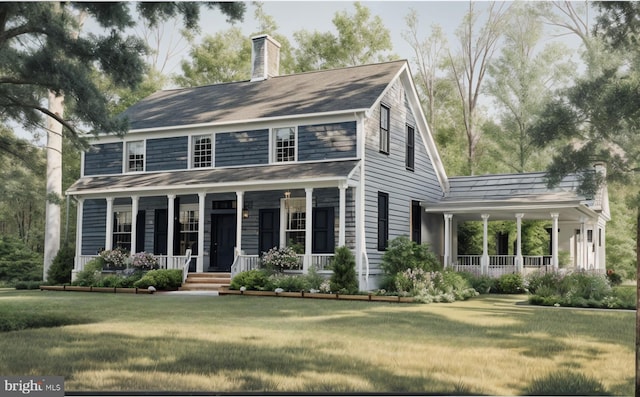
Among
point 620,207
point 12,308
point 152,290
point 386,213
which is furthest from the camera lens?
point 620,207

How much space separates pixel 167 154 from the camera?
70.2 ft

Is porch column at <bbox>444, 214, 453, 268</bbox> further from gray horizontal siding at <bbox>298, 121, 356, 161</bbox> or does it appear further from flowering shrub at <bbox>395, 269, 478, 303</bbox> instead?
gray horizontal siding at <bbox>298, 121, 356, 161</bbox>

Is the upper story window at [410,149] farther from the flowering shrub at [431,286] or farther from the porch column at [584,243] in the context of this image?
the porch column at [584,243]

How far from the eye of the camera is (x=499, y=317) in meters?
12.0

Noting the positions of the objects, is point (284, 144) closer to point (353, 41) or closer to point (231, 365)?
point (231, 365)

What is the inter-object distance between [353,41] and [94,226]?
16388mm

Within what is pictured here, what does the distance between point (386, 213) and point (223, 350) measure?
12.3 metres

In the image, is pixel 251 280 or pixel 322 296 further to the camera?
pixel 251 280

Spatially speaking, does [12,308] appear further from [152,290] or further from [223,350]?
[223,350]

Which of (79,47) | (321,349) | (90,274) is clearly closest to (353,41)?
(90,274)

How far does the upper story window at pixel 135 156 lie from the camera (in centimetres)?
2209

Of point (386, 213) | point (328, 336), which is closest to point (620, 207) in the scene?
point (386, 213)

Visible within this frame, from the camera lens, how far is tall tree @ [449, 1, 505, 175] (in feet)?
105

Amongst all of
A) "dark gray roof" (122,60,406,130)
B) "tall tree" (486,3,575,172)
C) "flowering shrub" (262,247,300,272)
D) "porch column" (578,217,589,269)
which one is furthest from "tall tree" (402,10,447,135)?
"flowering shrub" (262,247,300,272)
